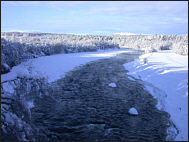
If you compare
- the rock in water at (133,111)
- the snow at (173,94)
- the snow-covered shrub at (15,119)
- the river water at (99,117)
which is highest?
the snow-covered shrub at (15,119)

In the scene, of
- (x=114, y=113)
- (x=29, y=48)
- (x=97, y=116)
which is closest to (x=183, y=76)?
(x=114, y=113)

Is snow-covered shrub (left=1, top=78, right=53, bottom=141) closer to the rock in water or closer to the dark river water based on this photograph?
the dark river water

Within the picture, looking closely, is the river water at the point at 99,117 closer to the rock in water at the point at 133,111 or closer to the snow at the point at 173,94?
the rock in water at the point at 133,111

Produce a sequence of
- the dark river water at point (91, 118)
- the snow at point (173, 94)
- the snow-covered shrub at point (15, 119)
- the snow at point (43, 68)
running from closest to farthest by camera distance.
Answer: the snow-covered shrub at point (15, 119)
the dark river water at point (91, 118)
the snow at point (43, 68)
the snow at point (173, 94)

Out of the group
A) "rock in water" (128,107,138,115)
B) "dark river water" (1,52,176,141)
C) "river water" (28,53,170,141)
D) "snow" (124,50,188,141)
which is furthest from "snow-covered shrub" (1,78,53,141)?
"rock in water" (128,107,138,115)

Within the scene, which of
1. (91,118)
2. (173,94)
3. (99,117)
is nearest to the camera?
(91,118)

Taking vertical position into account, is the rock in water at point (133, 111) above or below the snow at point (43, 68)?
below

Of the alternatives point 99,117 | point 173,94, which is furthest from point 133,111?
point 173,94

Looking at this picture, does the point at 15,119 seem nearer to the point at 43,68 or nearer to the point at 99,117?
the point at 99,117

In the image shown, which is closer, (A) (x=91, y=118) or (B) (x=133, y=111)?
(A) (x=91, y=118)

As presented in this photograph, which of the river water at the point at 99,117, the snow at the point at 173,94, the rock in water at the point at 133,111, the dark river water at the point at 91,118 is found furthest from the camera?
the rock in water at the point at 133,111

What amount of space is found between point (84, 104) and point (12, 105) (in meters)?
7.01

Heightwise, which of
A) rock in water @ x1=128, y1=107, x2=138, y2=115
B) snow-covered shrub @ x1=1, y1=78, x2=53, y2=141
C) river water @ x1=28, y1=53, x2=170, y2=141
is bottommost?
river water @ x1=28, y1=53, x2=170, y2=141

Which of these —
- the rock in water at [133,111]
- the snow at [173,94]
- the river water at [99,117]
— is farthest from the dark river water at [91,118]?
the snow at [173,94]
